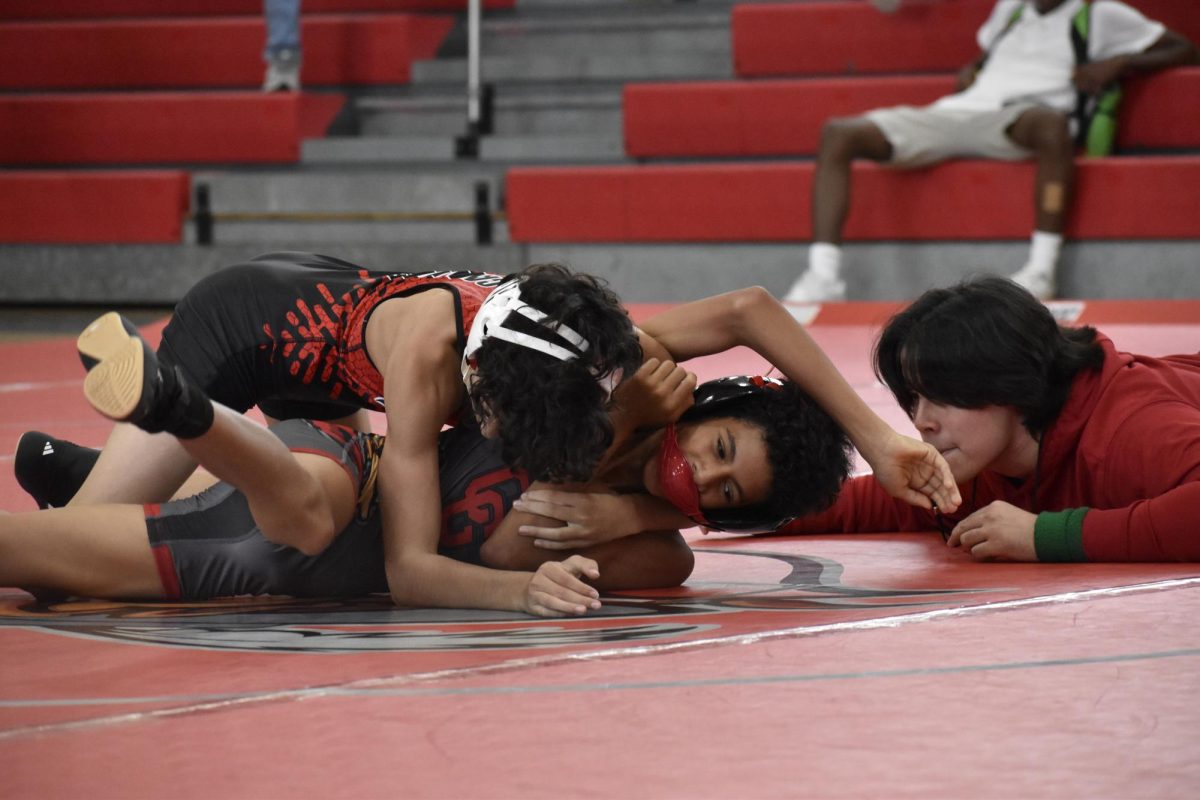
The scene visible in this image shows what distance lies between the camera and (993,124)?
572 cm

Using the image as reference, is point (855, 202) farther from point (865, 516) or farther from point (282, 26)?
point (865, 516)

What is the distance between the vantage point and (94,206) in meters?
6.80

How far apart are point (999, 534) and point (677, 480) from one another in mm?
498

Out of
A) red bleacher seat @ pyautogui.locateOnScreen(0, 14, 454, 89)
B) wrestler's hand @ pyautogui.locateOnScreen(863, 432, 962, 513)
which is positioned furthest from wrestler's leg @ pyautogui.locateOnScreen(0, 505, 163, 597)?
red bleacher seat @ pyautogui.locateOnScreen(0, 14, 454, 89)

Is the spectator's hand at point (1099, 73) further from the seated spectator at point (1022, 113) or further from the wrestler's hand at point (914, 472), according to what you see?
the wrestler's hand at point (914, 472)

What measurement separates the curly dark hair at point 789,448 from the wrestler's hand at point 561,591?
0.71 ft

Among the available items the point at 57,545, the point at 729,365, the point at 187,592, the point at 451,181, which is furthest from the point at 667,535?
the point at 451,181

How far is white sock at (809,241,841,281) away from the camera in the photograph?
5.66 meters

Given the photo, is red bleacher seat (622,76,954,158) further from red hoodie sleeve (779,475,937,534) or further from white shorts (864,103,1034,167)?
red hoodie sleeve (779,475,937,534)

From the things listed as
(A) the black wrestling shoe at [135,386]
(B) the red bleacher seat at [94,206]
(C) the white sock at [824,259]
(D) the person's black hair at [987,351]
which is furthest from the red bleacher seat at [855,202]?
(A) the black wrestling shoe at [135,386]

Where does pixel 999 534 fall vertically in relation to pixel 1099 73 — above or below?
below

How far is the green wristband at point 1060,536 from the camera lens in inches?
81.2

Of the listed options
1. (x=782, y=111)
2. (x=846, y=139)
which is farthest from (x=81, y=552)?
(x=782, y=111)

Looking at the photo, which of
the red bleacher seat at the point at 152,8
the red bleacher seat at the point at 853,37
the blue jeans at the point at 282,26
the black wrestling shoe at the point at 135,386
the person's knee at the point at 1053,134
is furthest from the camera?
the red bleacher seat at the point at 152,8
